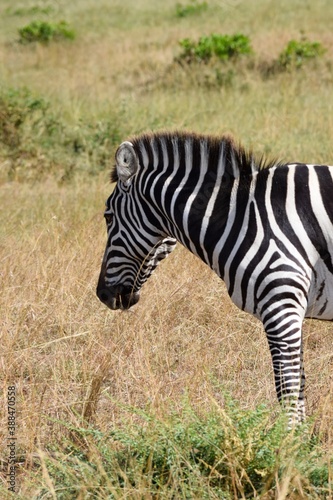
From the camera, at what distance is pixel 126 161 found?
4.84 meters

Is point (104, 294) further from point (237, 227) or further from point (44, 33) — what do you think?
point (44, 33)

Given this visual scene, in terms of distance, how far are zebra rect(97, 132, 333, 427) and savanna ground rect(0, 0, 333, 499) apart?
405mm

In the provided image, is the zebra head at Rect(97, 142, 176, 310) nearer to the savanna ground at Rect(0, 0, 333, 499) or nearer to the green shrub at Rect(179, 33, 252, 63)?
the savanna ground at Rect(0, 0, 333, 499)

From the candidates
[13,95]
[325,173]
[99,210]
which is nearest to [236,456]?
[325,173]

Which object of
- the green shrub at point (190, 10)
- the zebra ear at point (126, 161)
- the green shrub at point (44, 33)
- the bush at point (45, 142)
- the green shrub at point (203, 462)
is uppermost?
the green shrub at point (190, 10)

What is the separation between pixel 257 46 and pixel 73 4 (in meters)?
16.6

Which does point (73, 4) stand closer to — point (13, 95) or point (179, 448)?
point (13, 95)

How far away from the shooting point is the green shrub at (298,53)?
15164mm

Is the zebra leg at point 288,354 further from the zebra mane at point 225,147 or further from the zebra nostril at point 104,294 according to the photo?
the zebra nostril at point 104,294

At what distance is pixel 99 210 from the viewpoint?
8344mm

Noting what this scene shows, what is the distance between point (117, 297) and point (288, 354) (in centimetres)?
134

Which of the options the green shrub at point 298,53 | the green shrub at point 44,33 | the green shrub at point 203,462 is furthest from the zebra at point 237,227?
the green shrub at point 44,33

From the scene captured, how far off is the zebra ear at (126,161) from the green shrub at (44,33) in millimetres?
17116

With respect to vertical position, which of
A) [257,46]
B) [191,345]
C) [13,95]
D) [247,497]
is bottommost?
[247,497]
